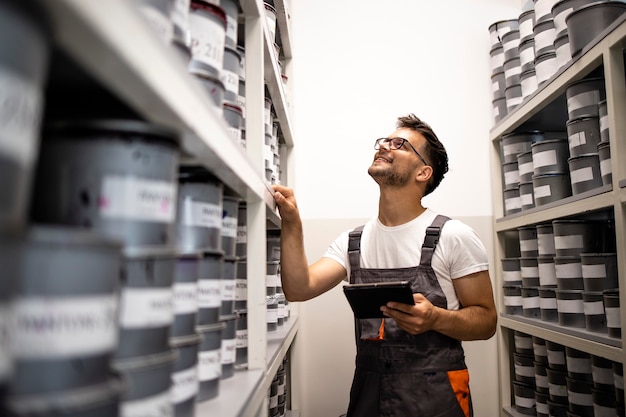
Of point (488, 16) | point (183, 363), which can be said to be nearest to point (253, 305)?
point (183, 363)

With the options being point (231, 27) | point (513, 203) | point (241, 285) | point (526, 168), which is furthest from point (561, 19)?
point (241, 285)

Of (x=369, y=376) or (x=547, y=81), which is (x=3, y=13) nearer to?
(x=369, y=376)

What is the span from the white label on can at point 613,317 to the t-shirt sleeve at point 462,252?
1.46 feet

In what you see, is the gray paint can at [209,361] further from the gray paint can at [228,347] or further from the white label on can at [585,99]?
the white label on can at [585,99]

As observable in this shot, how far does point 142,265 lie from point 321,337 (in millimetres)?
2622

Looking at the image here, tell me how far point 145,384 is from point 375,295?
4.10 feet

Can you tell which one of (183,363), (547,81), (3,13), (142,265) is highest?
(547,81)

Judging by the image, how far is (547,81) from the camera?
7.52 feet

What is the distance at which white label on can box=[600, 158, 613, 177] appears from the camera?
1.85m

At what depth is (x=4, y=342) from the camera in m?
0.33

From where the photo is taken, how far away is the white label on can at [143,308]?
1.79ft

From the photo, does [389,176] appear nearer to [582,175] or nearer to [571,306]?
[582,175]

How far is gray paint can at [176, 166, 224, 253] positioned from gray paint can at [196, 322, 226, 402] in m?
0.14

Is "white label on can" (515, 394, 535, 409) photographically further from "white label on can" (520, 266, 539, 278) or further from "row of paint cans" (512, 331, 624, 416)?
"white label on can" (520, 266, 539, 278)
